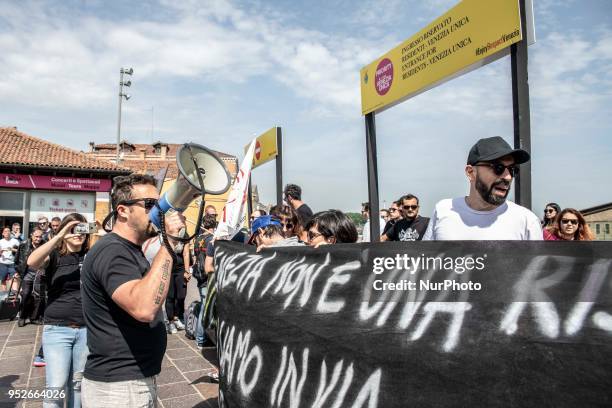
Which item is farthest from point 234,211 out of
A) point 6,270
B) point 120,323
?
point 6,270

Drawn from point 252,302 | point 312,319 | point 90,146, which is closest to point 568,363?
point 312,319

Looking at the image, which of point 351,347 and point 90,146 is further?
point 90,146

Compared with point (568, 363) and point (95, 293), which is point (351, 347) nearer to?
point (568, 363)

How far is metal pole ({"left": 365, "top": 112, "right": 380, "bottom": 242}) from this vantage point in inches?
219

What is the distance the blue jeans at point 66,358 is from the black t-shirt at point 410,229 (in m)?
3.56

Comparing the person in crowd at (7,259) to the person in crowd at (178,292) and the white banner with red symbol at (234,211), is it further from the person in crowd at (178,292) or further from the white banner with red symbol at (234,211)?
the white banner with red symbol at (234,211)

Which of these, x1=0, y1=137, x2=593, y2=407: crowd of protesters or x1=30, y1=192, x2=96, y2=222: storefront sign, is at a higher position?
x1=30, y1=192, x2=96, y2=222: storefront sign

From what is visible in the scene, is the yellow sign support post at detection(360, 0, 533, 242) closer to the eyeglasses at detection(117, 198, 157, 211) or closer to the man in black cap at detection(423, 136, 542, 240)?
the man in black cap at detection(423, 136, 542, 240)

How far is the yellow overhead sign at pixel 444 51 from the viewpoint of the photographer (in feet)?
11.0

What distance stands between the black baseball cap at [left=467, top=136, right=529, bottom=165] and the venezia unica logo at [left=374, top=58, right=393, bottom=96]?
2.75 metres

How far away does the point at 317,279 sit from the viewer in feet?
7.29

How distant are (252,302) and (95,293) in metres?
0.77

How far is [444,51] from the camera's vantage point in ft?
13.4

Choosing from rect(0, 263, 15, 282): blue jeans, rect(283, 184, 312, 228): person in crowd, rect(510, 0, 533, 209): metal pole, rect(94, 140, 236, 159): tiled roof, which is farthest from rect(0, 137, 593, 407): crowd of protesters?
rect(94, 140, 236, 159): tiled roof
